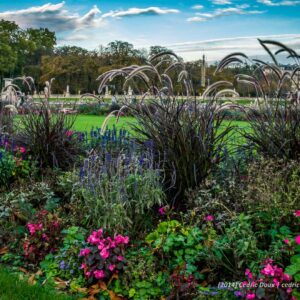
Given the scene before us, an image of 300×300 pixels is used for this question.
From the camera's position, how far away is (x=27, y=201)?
17.4 ft

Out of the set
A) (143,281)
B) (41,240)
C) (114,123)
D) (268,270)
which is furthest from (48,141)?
(114,123)

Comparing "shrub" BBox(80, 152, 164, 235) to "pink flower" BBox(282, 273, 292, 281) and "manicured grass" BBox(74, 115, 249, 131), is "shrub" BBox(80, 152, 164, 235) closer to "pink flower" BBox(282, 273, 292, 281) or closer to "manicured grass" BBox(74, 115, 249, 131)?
"manicured grass" BBox(74, 115, 249, 131)

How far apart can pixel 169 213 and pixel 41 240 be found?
1.21 metres

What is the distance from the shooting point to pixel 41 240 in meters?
4.50

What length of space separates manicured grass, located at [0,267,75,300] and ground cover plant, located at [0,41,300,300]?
0.04 feet

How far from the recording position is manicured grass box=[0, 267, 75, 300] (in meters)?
3.75

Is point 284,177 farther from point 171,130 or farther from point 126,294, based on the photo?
point 126,294

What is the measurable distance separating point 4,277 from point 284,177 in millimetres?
2681

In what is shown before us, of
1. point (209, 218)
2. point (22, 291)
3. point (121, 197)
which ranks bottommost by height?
point (22, 291)

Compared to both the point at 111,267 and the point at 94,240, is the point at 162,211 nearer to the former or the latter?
the point at 94,240

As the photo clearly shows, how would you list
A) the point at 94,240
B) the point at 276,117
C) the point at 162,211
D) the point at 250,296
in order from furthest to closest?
the point at 276,117 < the point at 162,211 < the point at 94,240 < the point at 250,296

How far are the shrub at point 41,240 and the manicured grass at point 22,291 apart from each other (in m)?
0.38

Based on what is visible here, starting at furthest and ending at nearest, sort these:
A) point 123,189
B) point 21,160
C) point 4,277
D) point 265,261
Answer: point 21,160, point 123,189, point 4,277, point 265,261

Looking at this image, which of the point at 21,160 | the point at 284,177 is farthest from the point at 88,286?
the point at 21,160
